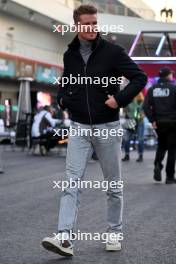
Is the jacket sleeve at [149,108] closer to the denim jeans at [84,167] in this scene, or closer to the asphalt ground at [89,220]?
the asphalt ground at [89,220]

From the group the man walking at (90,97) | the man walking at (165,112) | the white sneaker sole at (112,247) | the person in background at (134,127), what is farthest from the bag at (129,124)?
the man walking at (90,97)

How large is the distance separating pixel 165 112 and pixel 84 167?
16.4 feet

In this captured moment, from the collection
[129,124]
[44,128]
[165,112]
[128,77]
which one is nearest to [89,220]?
[128,77]

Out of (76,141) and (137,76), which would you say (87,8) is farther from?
(76,141)

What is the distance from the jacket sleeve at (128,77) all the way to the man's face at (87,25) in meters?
0.25

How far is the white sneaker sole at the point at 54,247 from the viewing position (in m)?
4.31

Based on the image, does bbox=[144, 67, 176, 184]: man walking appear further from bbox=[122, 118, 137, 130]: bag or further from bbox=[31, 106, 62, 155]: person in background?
bbox=[31, 106, 62, 155]: person in background

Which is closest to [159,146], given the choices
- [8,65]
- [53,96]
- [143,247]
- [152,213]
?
[152,213]

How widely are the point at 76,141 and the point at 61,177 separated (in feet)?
19.9

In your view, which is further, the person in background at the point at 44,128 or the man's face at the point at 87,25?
the person in background at the point at 44,128

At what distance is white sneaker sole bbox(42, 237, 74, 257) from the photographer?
14.1ft

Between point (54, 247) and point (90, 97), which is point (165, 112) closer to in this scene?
point (90, 97)

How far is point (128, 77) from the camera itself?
4.45 meters

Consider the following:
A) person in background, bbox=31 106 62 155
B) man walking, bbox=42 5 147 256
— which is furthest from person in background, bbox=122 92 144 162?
man walking, bbox=42 5 147 256
